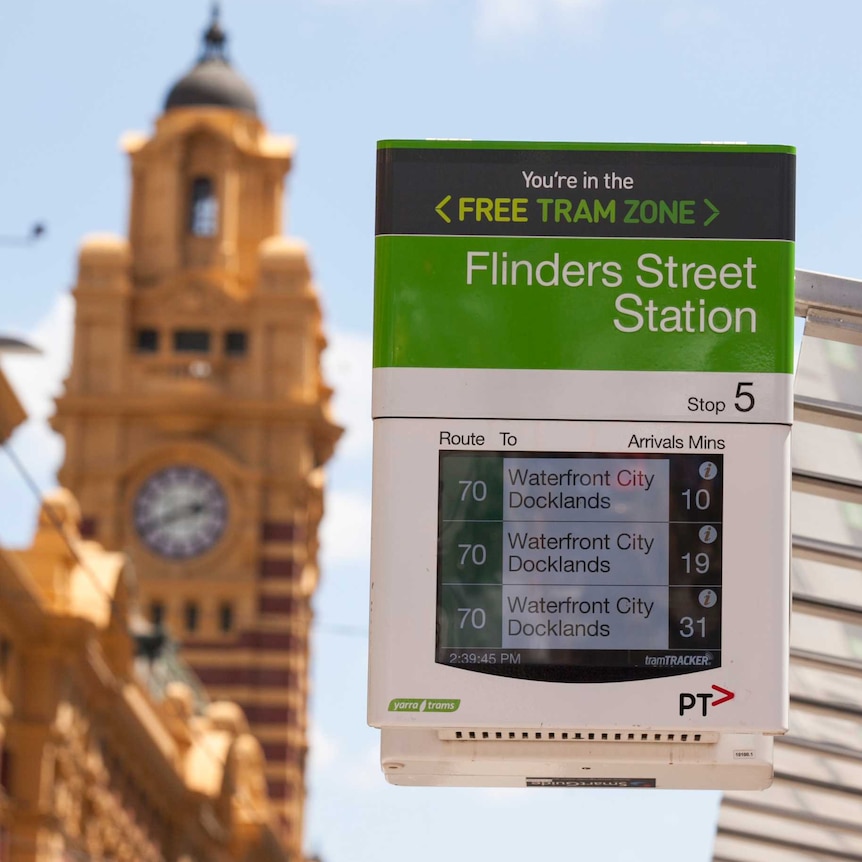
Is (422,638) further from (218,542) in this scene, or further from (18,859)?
(218,542)

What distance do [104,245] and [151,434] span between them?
6.76m

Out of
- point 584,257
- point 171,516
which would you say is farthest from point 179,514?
point 584,257

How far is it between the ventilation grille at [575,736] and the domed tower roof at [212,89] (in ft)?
253

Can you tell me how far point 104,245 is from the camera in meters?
80.2

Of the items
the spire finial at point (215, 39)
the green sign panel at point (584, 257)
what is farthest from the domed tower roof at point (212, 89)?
the green sign panel at point (584, 257)

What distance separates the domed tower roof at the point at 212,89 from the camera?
84312 millimetres

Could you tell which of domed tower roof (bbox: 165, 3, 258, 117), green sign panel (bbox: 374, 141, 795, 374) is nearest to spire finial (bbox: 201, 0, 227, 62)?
domed tower roof (bbox: 165, 3, 258, 117)

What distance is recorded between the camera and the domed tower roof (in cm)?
8431

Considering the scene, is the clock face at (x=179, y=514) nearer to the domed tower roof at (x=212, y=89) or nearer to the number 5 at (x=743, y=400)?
the domed tower roof at (x=212, y=89)

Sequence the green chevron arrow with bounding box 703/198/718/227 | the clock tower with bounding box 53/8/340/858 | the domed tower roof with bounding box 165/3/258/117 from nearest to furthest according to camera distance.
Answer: the green chevron arrow with bounding box 703/198/718/227, the clock tower with bounding box 53/8/340/858, the domed tower roof with bounding box 165/3/258/117

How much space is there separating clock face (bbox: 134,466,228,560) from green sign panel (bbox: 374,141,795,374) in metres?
70.3

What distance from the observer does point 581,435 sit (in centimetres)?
846

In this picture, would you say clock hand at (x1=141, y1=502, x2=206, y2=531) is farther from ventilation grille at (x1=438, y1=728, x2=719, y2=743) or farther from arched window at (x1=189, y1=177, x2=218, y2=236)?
ventilation grille at (x1=438, y1=728, x2=719, y2=743)

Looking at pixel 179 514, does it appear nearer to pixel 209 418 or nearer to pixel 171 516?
pixel 171 516
